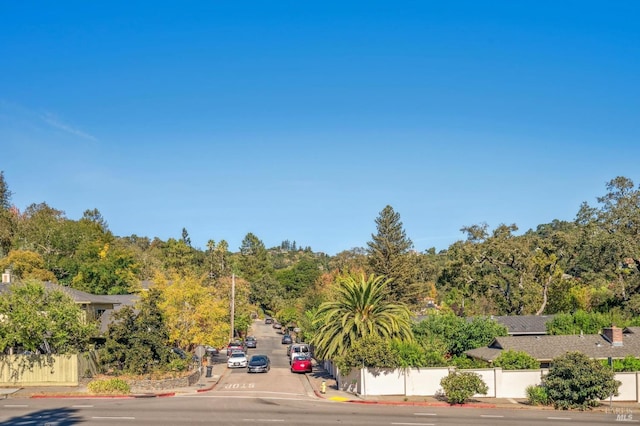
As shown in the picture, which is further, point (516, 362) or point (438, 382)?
point (516, 362)

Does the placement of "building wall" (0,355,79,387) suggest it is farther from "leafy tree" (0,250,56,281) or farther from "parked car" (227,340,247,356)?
"leafy tree" (0,250,56,281)

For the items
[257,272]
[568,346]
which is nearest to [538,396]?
[568,346]

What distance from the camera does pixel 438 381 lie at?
34.1 m

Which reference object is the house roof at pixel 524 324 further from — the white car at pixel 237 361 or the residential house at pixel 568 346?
the white car at pixel 237 361

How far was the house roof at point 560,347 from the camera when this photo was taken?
38.0 m

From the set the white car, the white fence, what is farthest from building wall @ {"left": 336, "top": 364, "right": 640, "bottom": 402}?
the white car

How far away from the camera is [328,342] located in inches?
1581

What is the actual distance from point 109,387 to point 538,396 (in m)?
23.4

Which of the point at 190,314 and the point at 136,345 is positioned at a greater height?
the point at 190,314

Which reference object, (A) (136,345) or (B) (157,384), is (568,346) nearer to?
(B) (157,384)

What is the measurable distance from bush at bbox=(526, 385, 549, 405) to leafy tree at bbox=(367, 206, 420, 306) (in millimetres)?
52082

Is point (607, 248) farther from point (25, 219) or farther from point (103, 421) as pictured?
point (25, 219)

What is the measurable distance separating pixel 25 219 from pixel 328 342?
93601 millimetres

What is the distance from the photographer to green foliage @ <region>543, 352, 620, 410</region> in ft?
99.7
